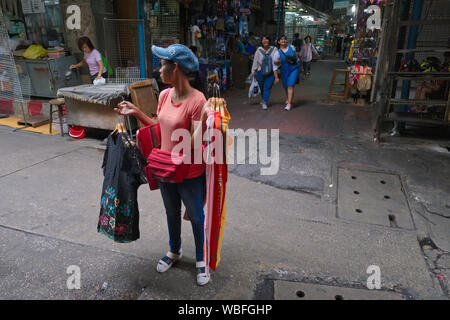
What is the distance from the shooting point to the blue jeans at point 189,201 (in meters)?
2.36

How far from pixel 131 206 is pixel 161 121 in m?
0.68

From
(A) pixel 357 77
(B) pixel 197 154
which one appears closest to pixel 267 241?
(B) pixel 197 154

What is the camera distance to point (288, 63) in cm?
771

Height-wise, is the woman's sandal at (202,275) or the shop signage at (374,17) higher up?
the shop signage at (374,17)

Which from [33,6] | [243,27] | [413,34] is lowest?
[413,34]

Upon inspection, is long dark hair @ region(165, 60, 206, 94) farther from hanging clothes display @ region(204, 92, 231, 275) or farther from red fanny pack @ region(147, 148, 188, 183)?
red fanny pack @ region(147, 148, 188, 183)

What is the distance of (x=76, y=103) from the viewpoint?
599cm

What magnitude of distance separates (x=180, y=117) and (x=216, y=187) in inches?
21.2

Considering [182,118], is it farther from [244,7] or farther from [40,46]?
[244,7]

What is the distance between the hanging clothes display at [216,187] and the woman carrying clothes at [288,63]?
5966mm

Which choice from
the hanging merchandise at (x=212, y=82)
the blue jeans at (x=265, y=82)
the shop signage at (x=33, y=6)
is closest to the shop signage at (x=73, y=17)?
the shop signage at (x=33, y=6)

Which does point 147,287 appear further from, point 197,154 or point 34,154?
point 34,154

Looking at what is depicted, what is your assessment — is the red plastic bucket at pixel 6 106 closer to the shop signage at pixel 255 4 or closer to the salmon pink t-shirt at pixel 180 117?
the salmon pink t-shirt at pixel 180 117

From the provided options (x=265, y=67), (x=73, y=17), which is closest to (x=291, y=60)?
(x=265, y=67)
